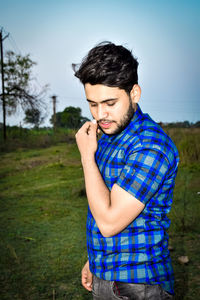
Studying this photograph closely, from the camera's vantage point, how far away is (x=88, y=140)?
1.27m

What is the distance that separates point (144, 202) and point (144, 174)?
11cm

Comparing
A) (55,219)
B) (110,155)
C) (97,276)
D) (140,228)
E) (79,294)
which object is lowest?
(79,294)

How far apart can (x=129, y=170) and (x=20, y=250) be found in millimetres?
2384

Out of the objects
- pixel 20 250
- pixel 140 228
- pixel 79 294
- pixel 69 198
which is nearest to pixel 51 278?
pixel 79 294

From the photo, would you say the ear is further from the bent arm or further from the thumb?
the thumb

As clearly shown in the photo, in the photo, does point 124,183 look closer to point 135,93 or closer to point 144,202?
point 144,202

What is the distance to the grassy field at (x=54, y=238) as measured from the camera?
2332 mm

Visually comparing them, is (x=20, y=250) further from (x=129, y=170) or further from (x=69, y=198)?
(x=129, y=170)

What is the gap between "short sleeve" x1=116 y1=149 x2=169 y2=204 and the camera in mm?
1035

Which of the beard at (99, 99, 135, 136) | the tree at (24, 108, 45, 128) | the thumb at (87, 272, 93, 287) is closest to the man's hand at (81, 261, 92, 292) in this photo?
the thumb at (87, 272, 93, 287)

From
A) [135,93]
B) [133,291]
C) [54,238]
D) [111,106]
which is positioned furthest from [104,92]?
[54,238]

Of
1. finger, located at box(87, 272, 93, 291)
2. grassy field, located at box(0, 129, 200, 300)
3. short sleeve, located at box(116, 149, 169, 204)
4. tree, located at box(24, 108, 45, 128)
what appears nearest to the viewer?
short sleeve, located at box(116, 149, 169, 204)

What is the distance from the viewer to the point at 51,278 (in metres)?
2.46

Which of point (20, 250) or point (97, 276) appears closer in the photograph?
point (97, 276)
